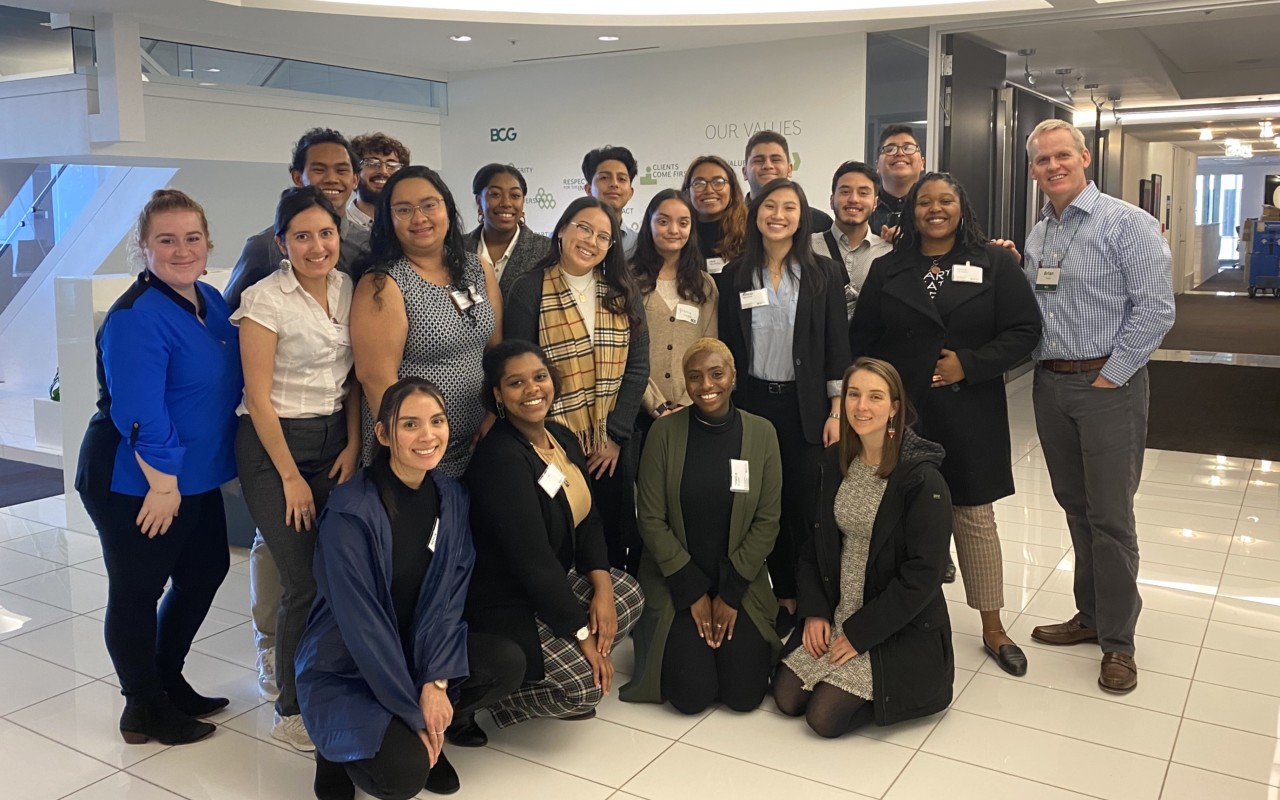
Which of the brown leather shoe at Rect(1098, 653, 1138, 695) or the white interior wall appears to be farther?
the white interior wall

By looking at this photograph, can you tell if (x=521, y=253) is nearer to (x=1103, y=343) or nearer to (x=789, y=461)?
(x=789, y=461)

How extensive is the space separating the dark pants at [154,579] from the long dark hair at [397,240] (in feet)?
2.85

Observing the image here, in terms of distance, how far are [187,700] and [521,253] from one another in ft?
6.09

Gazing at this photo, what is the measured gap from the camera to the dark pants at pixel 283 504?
299cm

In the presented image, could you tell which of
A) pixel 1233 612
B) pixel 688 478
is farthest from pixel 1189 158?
pixel 688 478

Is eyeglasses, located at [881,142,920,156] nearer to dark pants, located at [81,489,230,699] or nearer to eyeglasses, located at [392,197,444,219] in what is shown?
eyeglasses, located at [392,197,444,219]

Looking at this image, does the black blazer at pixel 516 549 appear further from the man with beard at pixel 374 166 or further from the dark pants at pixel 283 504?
the man with beard at pixel 374 166

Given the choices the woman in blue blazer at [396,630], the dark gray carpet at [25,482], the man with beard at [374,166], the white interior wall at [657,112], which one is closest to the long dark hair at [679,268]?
the man with beard at [374,166]

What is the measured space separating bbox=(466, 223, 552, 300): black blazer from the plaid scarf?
264mm

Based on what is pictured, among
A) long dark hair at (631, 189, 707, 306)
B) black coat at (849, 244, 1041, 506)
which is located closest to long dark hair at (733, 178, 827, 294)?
long dark hair at (631, 189, 707, 306)

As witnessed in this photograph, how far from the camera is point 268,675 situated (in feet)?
11.2

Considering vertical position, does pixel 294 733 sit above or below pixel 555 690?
below

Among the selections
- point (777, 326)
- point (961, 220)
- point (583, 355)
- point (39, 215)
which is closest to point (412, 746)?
point (583, 355)

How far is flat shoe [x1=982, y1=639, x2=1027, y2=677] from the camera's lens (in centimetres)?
356
